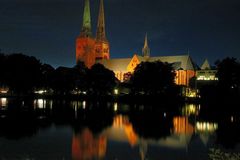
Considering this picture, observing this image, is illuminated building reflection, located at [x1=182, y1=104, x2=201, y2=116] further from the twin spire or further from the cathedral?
the twin spire

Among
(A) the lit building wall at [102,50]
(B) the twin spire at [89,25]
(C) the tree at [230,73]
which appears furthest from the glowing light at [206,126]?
(A) the lit building wall at [102,50]

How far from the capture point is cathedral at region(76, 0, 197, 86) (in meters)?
121

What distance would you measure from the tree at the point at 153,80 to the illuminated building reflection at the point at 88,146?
5888 cm

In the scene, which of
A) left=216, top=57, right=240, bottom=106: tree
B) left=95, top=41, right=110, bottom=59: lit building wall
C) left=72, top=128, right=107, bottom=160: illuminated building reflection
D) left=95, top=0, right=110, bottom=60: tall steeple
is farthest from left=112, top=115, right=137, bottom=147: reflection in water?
left=95, top=41, right=110, bottom=59: lit building wall

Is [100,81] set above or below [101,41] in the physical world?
below

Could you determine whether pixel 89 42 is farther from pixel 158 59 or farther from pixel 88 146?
pixel 88 146

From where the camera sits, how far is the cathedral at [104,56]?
396 ft

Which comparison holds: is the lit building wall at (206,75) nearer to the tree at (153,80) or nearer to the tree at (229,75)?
the tree at (153,80)

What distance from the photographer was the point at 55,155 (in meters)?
21.1

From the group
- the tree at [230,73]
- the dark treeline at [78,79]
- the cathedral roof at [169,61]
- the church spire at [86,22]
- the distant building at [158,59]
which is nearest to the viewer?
the tree at [230,73]

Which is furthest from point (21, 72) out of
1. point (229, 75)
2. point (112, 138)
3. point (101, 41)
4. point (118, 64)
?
point (112, 138)

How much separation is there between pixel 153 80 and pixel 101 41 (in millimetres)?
53940

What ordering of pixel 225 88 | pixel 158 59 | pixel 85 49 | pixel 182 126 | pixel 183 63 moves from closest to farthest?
pixel 182 126, pixel 225 88, pixel 183 63, pixel 158 59, pixel 85 49

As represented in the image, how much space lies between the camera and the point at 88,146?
2448 centimetres
